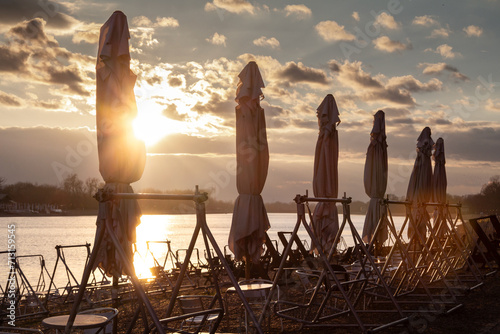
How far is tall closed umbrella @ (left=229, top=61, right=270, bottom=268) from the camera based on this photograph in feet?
29.1

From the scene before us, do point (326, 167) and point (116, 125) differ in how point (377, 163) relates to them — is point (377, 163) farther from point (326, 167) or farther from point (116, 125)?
point (116, 125)

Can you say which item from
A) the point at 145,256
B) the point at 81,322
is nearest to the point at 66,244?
the point at 145,256

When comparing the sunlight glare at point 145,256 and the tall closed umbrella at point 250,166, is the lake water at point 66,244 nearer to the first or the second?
the sunlight glare at point 145,256

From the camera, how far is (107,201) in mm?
4449

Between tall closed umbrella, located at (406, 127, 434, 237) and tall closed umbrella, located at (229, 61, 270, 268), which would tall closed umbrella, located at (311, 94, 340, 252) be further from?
tall closed umbrella, located at (406, 127, 434, 237)

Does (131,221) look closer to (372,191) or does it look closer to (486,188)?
(372,191)

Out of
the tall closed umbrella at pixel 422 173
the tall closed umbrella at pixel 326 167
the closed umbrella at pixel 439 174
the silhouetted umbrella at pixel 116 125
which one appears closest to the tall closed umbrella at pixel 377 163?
the tall closed umbrella at pixel 326 167

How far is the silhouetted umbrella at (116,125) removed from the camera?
24.6 feet

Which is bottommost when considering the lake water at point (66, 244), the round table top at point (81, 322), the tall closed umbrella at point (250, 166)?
the lake water at point (66, 244)

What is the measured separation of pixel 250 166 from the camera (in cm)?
891

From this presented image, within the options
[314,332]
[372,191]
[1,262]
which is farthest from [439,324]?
[1,262]

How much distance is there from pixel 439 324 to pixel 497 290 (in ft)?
13.3

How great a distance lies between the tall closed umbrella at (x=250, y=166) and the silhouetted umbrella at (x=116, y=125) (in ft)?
6.42

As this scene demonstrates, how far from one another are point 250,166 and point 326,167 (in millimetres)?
3272
